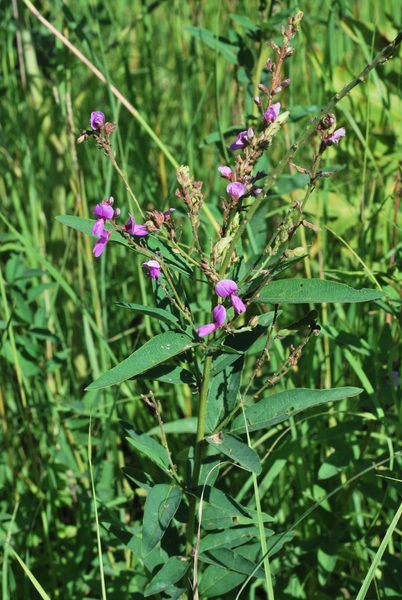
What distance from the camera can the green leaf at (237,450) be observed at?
1002mm

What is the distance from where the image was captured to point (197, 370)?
111 cm

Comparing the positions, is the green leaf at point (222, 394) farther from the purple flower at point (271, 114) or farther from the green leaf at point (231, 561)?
the purple flower at point (271, 114)

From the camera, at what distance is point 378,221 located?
1.88m

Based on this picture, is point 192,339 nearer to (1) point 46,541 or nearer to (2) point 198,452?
(2) point 198,452

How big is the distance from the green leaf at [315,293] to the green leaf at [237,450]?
204 mm

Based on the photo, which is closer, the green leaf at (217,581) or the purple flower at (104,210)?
the purple flower at (104,210)

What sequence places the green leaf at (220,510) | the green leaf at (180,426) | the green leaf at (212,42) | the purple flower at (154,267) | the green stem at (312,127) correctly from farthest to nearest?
1. the green leaf at (212,42)
2. the green leaf at (180,426)
3. the green leaf at (220,510)
4. the purple flower at (154,267)
5. the green stem at (312,127)

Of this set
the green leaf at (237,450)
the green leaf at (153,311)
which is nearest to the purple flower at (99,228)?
the green leaf at (153,311)

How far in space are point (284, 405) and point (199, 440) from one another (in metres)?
0.14

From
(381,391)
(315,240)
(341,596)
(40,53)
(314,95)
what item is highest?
(40,53)

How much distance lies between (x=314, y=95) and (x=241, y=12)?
387 mm

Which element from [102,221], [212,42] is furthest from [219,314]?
[212,42]

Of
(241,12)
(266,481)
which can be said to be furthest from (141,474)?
(241,12)

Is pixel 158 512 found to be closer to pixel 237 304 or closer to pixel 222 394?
pixel 222 394
